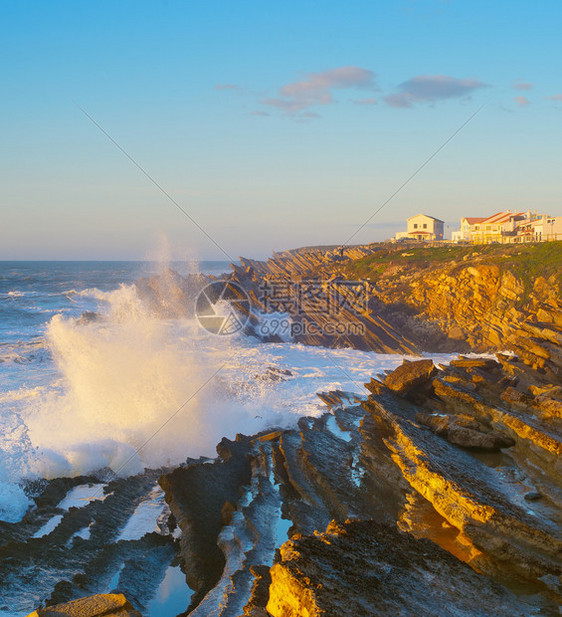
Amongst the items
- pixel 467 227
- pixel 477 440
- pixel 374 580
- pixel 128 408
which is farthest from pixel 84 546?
pixel 467 227

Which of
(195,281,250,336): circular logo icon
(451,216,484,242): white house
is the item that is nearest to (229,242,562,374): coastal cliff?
(195,281,250,336): circular logo icon

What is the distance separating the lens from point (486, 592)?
20.6 ft

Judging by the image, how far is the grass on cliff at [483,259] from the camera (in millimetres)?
37062

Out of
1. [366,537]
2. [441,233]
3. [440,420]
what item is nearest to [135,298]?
[440,420]

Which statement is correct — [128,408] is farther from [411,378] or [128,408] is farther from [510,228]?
[510,228]

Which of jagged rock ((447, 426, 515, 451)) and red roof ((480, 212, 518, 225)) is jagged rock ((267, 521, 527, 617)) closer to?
jagged rock ((447, 426, 515, 451))

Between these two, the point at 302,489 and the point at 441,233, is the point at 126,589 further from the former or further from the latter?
the point at 441,233

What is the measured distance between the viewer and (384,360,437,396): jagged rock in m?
15.5

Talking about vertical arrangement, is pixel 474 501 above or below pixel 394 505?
above

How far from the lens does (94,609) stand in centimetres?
614

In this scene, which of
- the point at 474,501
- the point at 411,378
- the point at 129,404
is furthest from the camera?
the point at 129,404

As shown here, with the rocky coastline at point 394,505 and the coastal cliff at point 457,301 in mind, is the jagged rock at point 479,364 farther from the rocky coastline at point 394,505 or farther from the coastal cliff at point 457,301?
the coastal cliff at point 457,301

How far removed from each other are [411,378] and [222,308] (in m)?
24.1

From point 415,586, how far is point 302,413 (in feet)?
34.5
